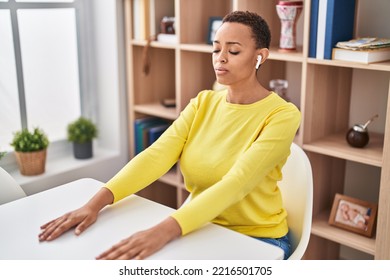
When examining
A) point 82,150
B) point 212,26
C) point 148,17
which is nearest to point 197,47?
point 212,26

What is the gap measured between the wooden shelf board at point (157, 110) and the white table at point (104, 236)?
1015 millimetres

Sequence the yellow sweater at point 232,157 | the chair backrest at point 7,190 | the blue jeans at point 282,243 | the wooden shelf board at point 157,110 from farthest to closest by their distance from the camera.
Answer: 1. the wooden shelf board at point 157,110
2. the chair backrest at point 7,190
3. the blue jeans at point 282,243
4. the yellow sweater at point 232,157

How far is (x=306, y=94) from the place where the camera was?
199 cm

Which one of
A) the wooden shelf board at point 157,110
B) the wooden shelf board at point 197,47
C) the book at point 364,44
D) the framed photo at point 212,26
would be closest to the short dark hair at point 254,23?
the book at point 364,44

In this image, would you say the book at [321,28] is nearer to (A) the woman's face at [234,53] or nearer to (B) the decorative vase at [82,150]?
(A) the woman's face at [234,53]

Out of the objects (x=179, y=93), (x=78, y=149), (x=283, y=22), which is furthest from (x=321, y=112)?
(x=78, y=149)

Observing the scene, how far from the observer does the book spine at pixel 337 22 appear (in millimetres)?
1862

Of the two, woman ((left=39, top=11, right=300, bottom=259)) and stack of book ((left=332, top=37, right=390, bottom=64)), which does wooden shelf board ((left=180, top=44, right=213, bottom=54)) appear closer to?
stack of book ((left=332, top=37, right=390, bottom=64))

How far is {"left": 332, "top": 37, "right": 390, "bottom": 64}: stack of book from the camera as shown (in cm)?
179

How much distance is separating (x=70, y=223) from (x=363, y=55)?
3.71ft

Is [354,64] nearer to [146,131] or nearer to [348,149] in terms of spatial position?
[348,149]
